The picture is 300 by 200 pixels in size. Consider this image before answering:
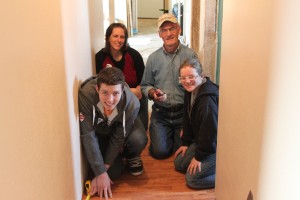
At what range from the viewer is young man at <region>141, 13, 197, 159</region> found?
2.41 meters

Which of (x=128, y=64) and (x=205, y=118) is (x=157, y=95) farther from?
(x=205, y=118)

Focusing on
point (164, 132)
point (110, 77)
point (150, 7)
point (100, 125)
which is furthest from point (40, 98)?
point (150, 7)

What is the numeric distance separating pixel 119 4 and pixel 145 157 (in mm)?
4308

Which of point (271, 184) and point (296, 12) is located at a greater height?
point (296, 12)

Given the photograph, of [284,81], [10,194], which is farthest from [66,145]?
[284,81]

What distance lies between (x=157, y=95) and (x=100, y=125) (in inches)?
21.8

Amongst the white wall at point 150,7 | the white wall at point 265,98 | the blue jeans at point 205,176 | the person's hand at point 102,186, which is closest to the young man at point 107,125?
the person's hand at point 102,186

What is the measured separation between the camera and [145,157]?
2494 mm

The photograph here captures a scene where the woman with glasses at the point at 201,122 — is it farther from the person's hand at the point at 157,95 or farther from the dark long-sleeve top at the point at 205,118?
the person's hand at the point at 157,95

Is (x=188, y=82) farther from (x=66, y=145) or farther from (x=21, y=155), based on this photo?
(x=21, y=155)

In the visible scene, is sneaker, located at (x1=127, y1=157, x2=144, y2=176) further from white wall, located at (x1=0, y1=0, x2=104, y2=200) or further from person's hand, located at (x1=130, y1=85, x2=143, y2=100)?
person's hand, located at (x1=130, y1=85, x2=143, y2=100)

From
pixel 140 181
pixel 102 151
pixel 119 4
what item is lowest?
pixel 140 181

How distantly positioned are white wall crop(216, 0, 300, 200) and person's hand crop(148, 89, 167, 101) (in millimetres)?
1005

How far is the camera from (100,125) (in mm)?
1983
